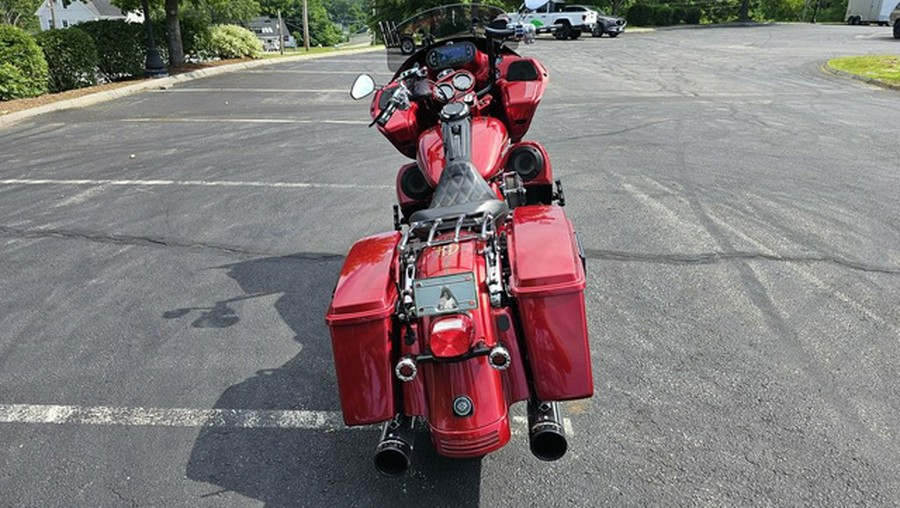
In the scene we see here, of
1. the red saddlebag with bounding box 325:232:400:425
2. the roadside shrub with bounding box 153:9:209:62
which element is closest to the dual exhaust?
the red saddlebag with bounding box 325:232:400:425

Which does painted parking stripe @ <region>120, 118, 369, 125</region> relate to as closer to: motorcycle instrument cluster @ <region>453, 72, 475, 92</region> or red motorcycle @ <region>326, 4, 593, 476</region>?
motorcycle instrument cluster @ <region>453, 72, 475, 92</region>

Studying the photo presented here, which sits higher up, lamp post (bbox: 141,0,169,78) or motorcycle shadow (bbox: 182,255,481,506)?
lamp post (bbox: 141,0,169,78)

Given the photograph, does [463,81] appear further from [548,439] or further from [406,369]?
[548,439]

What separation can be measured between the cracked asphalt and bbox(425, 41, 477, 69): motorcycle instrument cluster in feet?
5.87

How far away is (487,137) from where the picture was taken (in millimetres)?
3896

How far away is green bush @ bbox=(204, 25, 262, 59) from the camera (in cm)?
2216

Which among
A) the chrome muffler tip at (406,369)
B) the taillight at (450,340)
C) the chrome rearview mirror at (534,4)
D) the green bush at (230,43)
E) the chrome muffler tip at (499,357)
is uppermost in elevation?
the chrome rearview mirror at (534,4)

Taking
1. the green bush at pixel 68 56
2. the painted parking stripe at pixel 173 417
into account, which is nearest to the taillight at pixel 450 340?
the painted parking stripe at pixel 173 417

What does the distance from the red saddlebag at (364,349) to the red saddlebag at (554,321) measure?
523 mm

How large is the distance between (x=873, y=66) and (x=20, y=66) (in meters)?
20.1

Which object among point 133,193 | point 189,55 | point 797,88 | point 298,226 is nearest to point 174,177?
point 133,193

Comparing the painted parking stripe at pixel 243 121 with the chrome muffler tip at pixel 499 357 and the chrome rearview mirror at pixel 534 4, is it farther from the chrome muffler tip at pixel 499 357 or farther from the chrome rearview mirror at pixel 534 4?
the chrome muffler tip at pixel 499 357

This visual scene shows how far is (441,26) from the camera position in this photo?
5145 mm

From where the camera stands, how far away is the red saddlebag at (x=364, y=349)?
2432 millimetres
